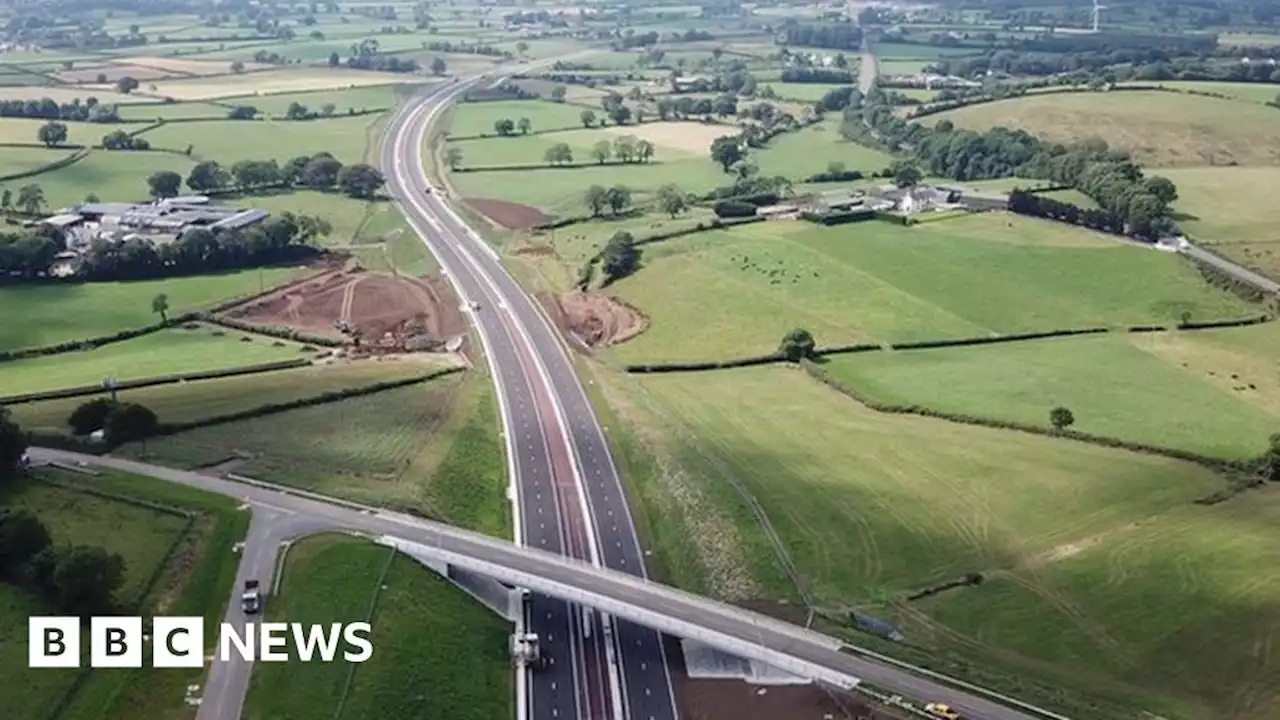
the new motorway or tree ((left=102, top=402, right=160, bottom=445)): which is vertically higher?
tree ((left=102, top=402, right=160, bottom=445))

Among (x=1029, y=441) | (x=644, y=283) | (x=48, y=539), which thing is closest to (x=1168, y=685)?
(x=1029, y=441)

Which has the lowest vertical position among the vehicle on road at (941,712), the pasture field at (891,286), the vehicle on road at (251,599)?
the vehicle on road at (941,712)

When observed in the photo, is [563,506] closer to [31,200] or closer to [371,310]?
[371,310]

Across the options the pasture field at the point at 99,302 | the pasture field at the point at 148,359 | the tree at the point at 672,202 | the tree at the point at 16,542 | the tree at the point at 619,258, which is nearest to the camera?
the tree at the point at 16,542

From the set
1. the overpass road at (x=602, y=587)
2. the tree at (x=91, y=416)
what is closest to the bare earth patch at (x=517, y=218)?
the tree at (x=91, y=416)

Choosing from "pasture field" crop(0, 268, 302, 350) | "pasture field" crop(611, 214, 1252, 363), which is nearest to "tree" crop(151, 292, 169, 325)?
"pasture field" crop(0, 268, 302, 350)

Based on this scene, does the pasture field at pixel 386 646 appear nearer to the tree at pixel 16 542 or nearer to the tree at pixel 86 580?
the tree at pixel 86 580

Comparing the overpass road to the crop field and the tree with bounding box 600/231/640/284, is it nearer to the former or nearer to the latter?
the crop field
